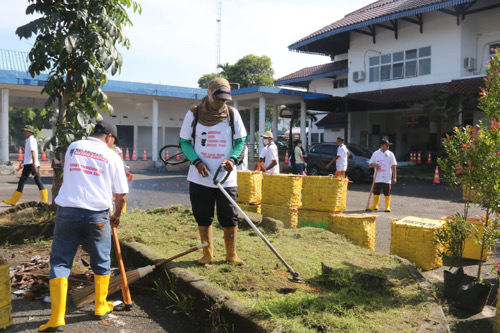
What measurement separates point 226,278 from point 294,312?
1.05 meters

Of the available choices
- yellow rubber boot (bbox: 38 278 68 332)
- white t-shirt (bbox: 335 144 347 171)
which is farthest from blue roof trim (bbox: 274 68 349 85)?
yellow rubber boot (bbox: 38 278 68 332)

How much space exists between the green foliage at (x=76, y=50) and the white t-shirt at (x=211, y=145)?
2.16 metres

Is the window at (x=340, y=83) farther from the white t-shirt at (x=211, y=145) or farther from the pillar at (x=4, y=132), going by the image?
the white t-shirt at (x=211, y=145)

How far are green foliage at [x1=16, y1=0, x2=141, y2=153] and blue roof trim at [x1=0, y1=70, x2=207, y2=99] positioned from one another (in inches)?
A: 614

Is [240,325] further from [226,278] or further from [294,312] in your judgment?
[226,278]

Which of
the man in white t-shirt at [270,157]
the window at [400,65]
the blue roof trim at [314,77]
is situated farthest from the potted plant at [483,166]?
the blue roof trim at [314,77]

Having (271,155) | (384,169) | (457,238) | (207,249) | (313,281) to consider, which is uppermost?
(271,155)

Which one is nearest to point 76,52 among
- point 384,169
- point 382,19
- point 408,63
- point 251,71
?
point 384,169

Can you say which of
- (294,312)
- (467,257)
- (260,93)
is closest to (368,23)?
(260,93)

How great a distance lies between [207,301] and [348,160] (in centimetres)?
1452

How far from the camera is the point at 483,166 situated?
3797 millimetres

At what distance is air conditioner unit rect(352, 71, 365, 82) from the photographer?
22641 millimetres

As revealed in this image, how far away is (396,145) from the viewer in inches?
1023

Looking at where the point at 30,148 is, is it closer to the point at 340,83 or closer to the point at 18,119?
the point at 340,83
